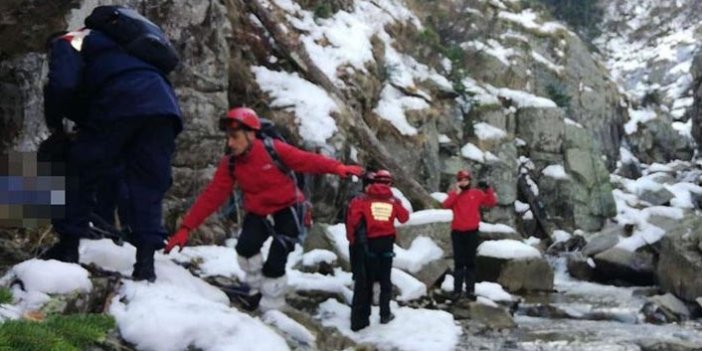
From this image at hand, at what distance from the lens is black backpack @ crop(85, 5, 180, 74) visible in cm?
411

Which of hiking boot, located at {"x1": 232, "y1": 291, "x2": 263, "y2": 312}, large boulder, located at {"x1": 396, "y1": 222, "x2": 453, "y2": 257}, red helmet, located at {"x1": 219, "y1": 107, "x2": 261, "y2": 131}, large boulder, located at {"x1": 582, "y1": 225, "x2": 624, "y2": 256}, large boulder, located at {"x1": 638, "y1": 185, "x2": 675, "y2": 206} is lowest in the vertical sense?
large boulder, located at {"x1": 582, "y1": 225, "x2": 624, "y2": 256}

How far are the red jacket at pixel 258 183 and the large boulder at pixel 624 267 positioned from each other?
11.0 metres

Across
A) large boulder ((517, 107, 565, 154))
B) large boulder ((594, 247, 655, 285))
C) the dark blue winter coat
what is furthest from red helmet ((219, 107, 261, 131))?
large boulder ((517, 107, 565, 154))

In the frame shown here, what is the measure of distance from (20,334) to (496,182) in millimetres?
17259

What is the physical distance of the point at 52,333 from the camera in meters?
2.41

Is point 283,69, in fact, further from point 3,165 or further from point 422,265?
point 3,165

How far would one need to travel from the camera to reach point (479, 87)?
2080 cm

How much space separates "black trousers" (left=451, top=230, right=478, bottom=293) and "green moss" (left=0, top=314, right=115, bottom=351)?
22.5 ft

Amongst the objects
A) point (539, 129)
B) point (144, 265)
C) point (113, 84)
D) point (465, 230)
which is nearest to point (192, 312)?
point (144, 265)

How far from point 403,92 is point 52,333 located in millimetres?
14240

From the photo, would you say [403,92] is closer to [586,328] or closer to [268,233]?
[586,328]

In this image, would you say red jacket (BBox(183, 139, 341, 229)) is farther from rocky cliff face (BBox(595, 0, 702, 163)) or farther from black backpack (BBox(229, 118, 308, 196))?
rocky cliff face (BBox(595, 0, 702, 163))

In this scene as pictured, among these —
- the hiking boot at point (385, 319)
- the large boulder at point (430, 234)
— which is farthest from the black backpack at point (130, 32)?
the large boulder at point (430, 234)

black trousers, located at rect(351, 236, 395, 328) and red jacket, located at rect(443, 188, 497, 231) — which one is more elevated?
red jacket, located at rect(443, 188, 497, 231)
